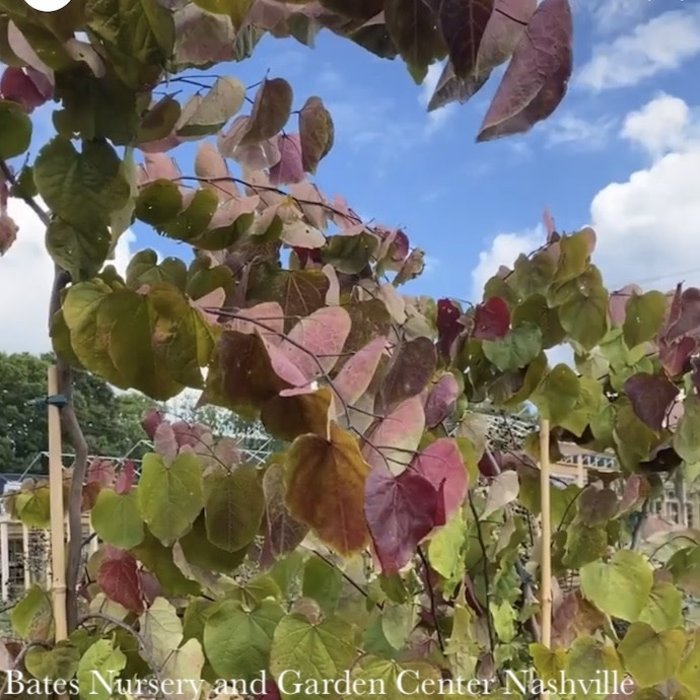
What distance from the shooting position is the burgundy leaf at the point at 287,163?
699 millimetres

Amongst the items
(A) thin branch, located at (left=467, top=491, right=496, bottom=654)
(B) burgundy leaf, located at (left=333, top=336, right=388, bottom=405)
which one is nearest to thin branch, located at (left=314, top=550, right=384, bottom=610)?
(A) thin branch, located at (left=467, top=491, right=496, bottom=654)

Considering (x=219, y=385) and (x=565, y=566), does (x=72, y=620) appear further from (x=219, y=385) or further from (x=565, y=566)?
(x=565, y=566)

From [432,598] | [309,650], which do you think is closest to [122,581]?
[309,650]

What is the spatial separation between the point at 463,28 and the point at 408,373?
252 mm

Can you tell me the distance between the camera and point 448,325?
89cm

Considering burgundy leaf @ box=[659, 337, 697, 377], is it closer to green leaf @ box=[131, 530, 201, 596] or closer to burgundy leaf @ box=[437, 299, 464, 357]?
burgundy leaf @ box=[437, 299, 464, 357]

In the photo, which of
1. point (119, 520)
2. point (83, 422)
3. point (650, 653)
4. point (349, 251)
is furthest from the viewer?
point (83, 422)

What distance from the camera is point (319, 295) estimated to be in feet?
1.96

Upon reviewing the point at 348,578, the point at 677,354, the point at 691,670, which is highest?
the point at 677,354

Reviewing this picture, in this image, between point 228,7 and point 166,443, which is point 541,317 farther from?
point 228,7

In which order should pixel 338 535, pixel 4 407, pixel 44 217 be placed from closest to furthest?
pixel 338 535 → pixel 44 217 → pixel 4 407

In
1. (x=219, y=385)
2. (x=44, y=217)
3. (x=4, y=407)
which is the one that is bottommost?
(x=219, y=385)

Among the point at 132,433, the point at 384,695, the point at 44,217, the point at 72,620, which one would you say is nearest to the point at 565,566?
the point at 384,695

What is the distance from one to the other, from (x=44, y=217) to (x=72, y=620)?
279mm
